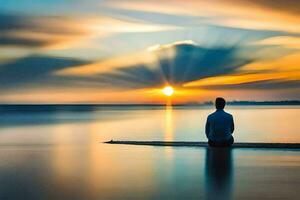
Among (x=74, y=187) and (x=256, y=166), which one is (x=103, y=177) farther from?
(x=256, y=166)

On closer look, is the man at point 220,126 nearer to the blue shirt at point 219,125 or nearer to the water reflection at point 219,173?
the blue shirt at point 219,125

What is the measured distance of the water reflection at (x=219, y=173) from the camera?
28.0 feet

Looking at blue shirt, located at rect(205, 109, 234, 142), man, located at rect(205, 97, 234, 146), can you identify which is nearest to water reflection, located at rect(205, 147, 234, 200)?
man, located at rect(205, 97, 234, 146)

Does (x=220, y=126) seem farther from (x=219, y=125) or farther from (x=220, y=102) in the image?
(x=220, y=102)

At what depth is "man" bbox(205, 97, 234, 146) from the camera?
13.8m

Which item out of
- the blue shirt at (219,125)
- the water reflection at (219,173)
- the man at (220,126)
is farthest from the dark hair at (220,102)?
the water reflection at (219,173)

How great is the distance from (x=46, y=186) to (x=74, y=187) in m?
0.58

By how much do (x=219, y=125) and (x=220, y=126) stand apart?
1.7 inches

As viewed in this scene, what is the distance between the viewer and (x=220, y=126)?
13.9 m

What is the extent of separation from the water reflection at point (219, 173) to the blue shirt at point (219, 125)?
46 centimetres

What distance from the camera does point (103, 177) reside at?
10703 mm

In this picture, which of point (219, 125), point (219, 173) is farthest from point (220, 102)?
point (219, 173)

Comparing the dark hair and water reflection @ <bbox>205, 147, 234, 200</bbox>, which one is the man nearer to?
the dark hair

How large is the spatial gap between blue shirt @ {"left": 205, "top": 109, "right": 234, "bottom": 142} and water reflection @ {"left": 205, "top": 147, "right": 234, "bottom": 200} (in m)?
0.46
